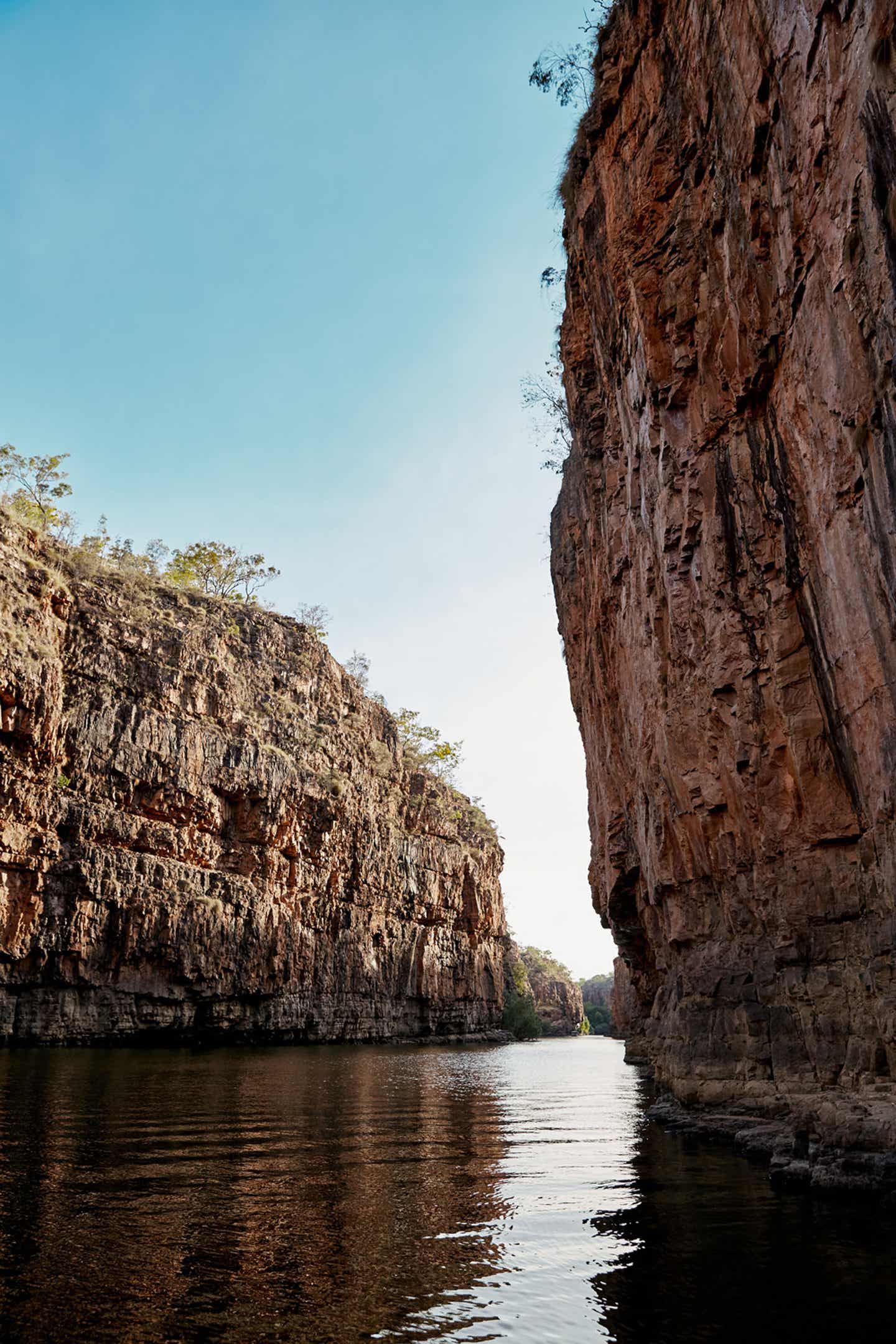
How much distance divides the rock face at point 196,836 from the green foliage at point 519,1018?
14.9m

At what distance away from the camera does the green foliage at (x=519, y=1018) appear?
3504 inches

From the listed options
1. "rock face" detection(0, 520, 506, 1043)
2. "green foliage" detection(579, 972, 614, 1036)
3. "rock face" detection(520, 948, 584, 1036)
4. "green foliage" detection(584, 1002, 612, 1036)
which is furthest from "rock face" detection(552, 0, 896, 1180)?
"green foliage" detection(584, 1002, 612, 1036)

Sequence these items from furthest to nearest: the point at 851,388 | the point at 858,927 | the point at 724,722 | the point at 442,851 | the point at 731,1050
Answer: the point at 442,851
the point at 724,722
the point at 731,1050
the point at 858,927
the point at 851,388

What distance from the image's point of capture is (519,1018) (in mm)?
89875

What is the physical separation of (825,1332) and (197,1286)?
4521 millimetres

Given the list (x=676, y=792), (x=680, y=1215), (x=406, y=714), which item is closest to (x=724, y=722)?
(x=676, y=792)

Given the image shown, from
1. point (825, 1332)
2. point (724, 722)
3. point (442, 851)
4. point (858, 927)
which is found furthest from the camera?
point (442, 851)

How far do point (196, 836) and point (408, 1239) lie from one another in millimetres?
46326

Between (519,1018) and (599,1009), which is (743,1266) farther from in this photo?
(599,1009)

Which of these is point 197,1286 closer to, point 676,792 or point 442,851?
point 676,792

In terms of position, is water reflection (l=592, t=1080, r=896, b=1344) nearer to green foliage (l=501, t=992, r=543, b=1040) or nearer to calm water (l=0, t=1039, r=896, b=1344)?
calm water (l=0, t=1039, r=896, b=1344)

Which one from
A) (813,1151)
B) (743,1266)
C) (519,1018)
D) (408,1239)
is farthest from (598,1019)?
(743,1266)

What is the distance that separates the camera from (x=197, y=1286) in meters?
6.76

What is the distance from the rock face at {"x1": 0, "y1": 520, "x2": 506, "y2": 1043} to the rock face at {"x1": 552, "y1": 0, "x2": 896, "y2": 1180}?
32327mm
